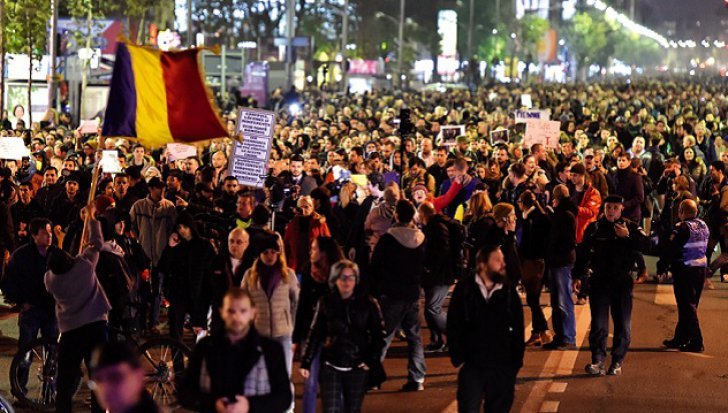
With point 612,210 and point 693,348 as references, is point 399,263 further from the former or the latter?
point 693,348

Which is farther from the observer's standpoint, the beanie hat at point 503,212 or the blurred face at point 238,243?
the beanie hat at point 503,212

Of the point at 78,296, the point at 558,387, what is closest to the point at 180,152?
the point at 558,387

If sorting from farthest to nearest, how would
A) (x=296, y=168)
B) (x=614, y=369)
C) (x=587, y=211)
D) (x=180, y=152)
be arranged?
(x=180, y=152)
(x=296, y=168)
(x=587, y=211)
(x=614, y=369)

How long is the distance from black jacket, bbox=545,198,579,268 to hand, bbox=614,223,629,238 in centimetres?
120

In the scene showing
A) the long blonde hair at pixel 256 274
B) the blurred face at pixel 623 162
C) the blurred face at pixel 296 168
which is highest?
the blurred face at pixel 623 162

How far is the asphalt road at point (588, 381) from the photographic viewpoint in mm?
11609

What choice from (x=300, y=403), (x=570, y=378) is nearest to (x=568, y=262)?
(x=570, y=378)

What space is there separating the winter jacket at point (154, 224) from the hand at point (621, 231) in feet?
15.2

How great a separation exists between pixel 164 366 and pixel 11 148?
11.5 meters

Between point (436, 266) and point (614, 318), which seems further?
point (436, 266)

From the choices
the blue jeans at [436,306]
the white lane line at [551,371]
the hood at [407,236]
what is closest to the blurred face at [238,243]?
the hood at [407,236]

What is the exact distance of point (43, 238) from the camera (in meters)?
11.6

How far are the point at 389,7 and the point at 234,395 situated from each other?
98631 millimetres

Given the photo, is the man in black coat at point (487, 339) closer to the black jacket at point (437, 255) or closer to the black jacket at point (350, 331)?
the black jacket at point (350, 331)
